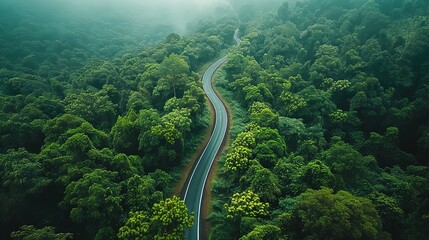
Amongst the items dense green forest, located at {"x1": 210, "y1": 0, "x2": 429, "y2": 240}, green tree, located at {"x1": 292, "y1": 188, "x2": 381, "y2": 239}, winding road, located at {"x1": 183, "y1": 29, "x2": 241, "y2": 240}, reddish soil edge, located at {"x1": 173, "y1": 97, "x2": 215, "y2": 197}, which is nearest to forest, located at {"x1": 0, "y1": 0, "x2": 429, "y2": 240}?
green tree, located at {"x1": 292, "y1": 188, "x2": 381, "y2": 239}

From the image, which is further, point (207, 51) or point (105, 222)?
point (207, 51)

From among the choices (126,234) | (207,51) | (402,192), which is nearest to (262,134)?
(402,192)

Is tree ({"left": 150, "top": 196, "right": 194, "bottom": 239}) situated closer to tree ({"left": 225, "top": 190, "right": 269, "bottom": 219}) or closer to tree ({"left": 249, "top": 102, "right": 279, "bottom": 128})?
tree ({"left": 225, "top": 190, "right": 269, "bottom": 219})

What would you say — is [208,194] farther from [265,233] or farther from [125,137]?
[125,137]

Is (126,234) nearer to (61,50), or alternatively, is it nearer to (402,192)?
(402,192)

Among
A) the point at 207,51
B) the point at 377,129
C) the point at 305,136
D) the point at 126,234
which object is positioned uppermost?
the point at 207,51

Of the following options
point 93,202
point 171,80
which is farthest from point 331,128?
point 93,202
